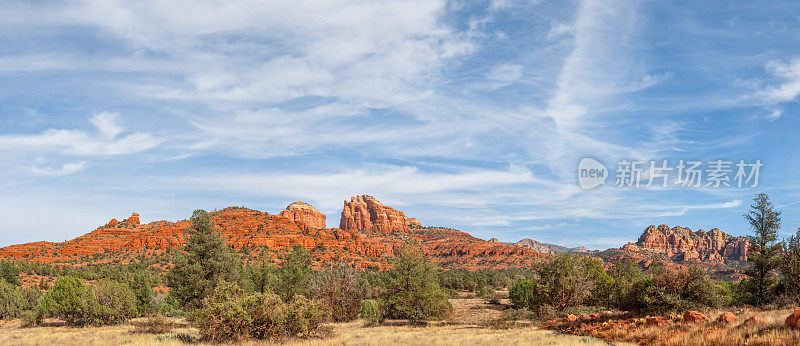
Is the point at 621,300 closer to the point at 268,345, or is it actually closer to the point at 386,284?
the point at 386,284

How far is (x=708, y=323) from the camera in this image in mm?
19828

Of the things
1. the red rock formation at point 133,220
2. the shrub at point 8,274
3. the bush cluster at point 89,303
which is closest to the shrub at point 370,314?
the bush cluster at point 89,303

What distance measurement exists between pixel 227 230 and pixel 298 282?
357 feet

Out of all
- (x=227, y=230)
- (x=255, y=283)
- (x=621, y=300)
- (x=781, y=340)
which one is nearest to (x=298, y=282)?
(x=255, y=283)

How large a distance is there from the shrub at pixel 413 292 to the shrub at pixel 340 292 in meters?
6.11

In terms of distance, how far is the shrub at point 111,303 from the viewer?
36719 mm

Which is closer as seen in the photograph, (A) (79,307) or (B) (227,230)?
(A) (79,307)

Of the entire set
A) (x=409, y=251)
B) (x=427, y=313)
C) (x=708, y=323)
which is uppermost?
(x=409, y=251)

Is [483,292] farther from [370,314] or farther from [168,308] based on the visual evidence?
[168,308]

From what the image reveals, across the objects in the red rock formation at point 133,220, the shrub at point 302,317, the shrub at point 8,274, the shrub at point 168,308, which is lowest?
the shrub at point 168,308

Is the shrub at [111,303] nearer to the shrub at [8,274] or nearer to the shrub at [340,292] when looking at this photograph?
the shrub at [340,292]

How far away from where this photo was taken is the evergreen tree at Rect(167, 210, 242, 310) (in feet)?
111

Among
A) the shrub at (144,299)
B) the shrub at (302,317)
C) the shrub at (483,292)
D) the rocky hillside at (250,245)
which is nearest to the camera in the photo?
the shrub at (302,317)

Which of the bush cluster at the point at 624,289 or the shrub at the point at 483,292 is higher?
the bush cluster at the point at 624,289
